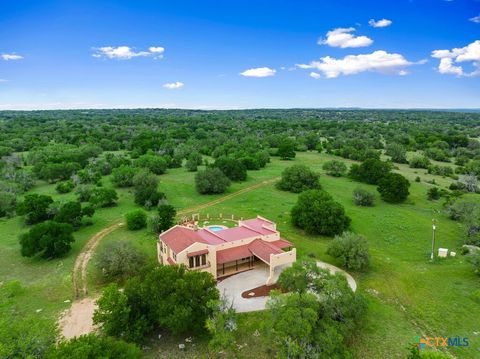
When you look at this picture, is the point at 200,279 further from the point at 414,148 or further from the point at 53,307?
the point at 414,148

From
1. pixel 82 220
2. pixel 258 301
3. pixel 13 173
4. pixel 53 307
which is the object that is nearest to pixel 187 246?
pixel 258 301

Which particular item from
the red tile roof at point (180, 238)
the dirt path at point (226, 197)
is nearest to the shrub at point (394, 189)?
the dirt path at point (226, 197)

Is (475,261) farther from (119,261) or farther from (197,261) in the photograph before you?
(119,261)

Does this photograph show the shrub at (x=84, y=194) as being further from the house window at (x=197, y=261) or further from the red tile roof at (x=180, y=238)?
the house window at (x=197, y=261)

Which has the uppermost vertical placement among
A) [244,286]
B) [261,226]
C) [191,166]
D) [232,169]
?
[232,169]

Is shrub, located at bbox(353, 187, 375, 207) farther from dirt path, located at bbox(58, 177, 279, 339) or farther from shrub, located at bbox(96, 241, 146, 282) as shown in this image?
dirt path, located at bbox(58, 177, 279, 339)

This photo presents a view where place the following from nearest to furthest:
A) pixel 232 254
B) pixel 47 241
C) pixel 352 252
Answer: pixel 232 254, pixel 352 252, pixel 47 241

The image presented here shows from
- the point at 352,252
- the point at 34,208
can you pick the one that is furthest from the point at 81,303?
the point at 352,252
